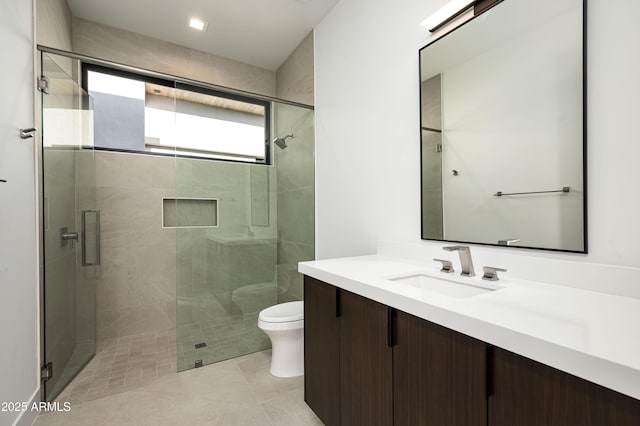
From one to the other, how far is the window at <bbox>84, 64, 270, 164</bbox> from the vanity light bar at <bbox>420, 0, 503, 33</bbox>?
1.36 m

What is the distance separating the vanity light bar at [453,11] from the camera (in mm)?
1349

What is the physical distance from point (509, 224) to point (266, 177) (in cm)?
174

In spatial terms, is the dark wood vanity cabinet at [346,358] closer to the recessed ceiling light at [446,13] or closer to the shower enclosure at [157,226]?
the shower enclosure at [157,226]

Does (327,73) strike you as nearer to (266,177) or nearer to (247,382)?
(266,177)

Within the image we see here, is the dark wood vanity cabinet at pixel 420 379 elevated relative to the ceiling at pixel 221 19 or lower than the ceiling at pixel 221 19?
lower

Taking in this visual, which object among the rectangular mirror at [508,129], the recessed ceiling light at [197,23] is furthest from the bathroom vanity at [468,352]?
the recessed ceiling light at [197,23]

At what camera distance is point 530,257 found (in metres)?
1.17

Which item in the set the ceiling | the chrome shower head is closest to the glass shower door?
the ceiling

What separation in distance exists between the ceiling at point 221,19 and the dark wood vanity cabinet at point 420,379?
7.17 feet

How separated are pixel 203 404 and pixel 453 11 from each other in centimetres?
249

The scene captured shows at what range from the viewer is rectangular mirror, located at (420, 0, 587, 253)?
1.08 m

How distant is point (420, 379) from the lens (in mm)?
938

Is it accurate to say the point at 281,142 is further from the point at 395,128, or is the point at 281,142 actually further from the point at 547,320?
the point at 547,320

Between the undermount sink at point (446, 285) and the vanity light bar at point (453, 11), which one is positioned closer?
the undermount sink at point (446, 285)
